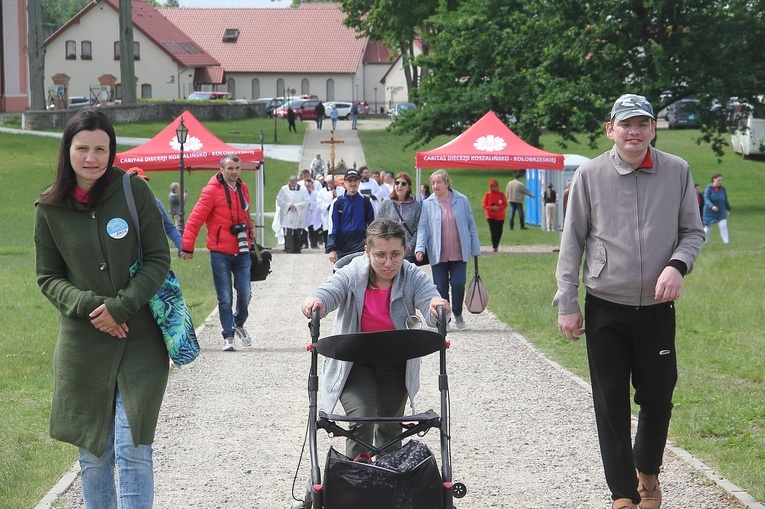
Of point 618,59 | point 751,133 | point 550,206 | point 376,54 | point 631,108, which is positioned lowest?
point 550,206

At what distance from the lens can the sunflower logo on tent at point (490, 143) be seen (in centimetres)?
2462

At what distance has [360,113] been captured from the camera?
85.2 meters

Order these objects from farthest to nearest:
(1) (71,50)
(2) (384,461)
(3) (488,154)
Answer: (1) (71,50), (3) (488,154), (2) (384,461)

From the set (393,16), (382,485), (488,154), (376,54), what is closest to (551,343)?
(382,485)

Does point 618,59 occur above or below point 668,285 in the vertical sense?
above

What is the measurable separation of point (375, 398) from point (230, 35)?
99287mm

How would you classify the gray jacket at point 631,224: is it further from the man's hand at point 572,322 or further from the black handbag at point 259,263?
the black handbag at point 259,263

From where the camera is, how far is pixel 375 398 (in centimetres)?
551

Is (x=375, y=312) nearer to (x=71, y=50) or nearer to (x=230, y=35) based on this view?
(x=71, y=50)

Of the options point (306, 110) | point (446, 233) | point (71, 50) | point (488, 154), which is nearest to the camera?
point (446, 233)

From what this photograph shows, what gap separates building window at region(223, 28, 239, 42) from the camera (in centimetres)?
10144

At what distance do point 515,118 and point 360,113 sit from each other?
46989 mm

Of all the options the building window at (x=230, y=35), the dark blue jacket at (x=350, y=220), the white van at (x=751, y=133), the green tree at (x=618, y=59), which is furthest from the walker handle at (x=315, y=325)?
the building window at (x=230, y=35)

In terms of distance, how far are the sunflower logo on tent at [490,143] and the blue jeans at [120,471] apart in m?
20.3
